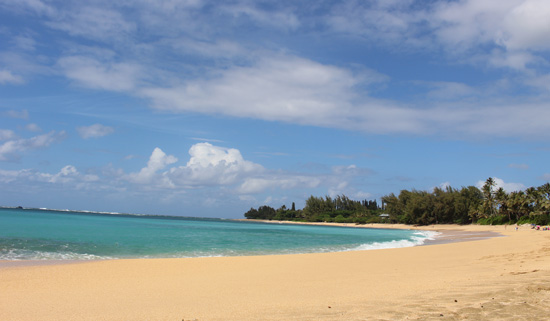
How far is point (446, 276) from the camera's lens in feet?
32.6

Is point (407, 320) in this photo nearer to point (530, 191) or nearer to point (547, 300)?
point (547, 300)

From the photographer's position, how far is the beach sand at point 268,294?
19.4 ft

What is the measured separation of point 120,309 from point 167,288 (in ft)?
7.78

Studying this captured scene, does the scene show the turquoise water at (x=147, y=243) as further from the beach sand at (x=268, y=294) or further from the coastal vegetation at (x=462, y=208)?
the coastal vegetation at (x=462, y=208)

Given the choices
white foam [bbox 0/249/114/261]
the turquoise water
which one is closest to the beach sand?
white foam [bbox 0/249/114/261]

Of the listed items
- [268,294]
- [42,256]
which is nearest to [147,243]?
[42,256]

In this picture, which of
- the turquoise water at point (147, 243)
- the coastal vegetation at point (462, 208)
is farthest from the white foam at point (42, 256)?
the coastal vegetation at point (462, 208)

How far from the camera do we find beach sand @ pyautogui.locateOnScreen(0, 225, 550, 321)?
593cm

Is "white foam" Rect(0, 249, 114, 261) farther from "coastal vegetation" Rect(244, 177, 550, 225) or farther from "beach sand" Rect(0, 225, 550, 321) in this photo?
"coastal vegetation" Rect(244, 177, 550, 225)

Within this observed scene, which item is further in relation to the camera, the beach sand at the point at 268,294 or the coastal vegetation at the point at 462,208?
the coastal vegetation at the point at 462,208

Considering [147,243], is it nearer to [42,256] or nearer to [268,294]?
[42,256]

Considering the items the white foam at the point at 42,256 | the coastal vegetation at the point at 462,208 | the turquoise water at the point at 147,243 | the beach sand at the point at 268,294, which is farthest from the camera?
the coastal vegetation at the point at 462,208

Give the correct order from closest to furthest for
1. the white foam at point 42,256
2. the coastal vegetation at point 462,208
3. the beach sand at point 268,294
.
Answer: the beach sand at point 268,294 < the white foam at point 42,256 < the coastal vegetation at point 462,208

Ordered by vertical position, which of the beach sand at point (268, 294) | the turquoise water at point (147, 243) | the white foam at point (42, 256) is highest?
the beach sand at point (268, 294)
